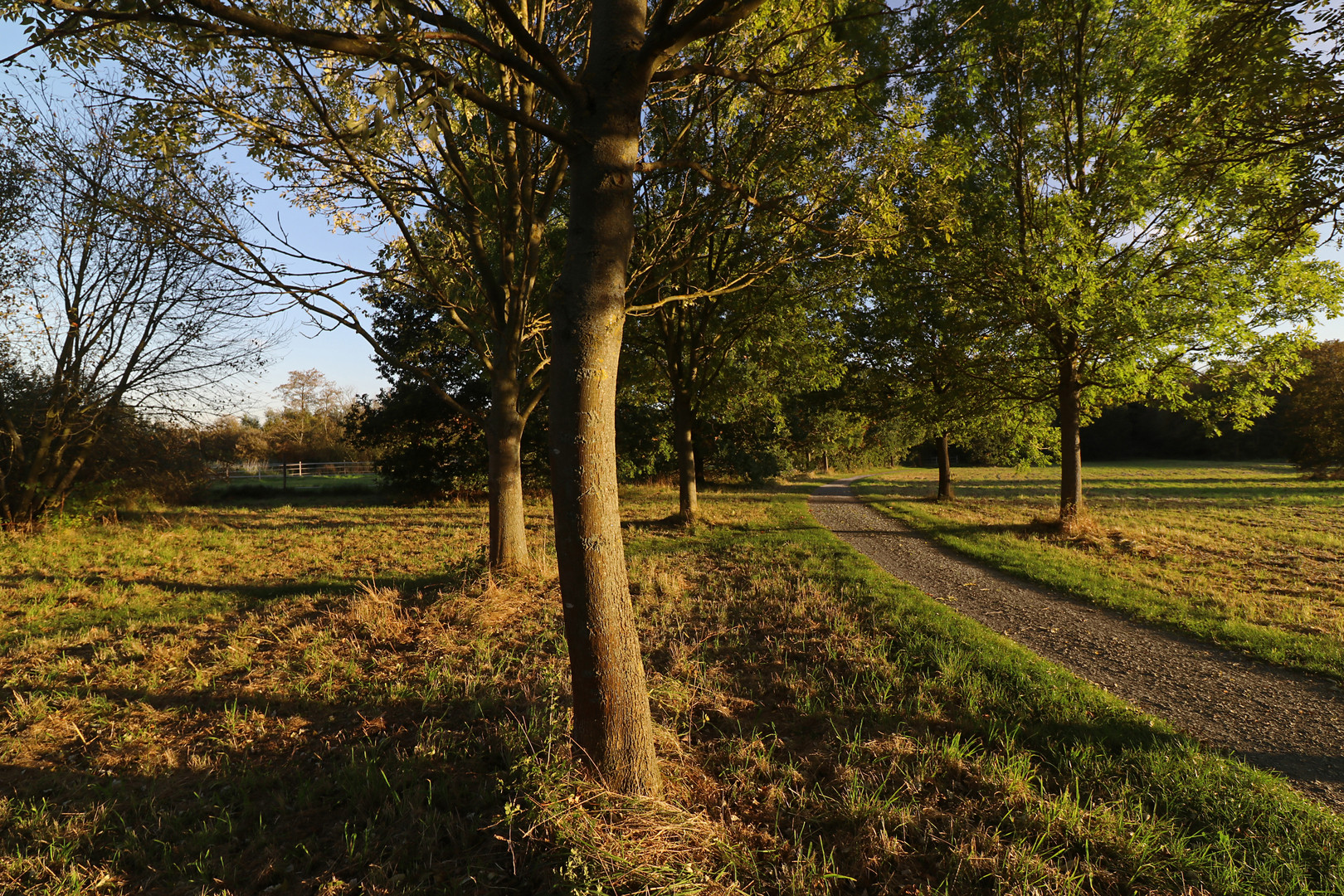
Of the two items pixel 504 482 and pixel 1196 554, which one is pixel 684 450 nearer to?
pixel 504 482

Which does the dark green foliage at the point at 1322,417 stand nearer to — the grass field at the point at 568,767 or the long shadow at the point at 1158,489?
the long shadow at the point at 1158,489

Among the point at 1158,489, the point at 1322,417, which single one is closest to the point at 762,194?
the point at 1158,489

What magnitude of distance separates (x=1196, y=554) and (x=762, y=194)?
11.1 metres

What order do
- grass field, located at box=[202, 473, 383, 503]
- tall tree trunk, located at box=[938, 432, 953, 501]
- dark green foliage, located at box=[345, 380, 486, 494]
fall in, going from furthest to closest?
grass field, located at box=[202, 473, 383, 503] < tall tree trunk, located at box=[938, 432, 953, 501] < dark green foliage, located at box=[345, 380, 486, 494]

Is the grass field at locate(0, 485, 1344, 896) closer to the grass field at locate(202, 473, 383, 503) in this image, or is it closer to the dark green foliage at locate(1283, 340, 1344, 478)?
the grass field at locate(202, 473, 383, 503)

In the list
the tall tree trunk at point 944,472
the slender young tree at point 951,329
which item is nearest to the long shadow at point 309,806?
the slender young tree at point 951,329

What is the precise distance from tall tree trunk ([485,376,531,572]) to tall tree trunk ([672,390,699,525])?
6905 mm

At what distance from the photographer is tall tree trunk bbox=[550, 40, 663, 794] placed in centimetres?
313

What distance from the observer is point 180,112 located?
5910 millimetres

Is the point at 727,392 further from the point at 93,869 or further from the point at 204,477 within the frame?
the point at 204,477

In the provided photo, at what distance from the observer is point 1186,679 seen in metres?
5.66

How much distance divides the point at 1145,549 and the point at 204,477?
25.9m

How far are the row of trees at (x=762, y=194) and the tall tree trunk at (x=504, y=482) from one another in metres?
0.04

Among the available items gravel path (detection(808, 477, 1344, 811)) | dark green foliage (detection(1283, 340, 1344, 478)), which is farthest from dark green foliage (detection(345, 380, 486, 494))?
dark green foliage (detection(1283, 340, 1344, 478))
